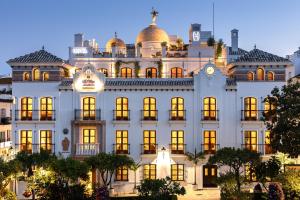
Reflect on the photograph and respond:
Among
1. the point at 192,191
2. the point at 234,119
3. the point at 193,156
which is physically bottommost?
the point at 192,191

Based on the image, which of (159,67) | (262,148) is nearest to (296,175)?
(262,148)

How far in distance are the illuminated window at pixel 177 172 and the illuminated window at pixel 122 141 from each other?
4486 millimetres

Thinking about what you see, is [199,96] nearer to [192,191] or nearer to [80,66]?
[192,191]

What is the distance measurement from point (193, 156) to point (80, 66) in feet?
48.5

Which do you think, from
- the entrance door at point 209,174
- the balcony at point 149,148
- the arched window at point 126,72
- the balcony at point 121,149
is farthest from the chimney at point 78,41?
the entrance door at point 209,174

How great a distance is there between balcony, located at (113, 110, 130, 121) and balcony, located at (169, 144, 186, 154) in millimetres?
4711

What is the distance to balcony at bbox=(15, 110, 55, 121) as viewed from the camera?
45.2m

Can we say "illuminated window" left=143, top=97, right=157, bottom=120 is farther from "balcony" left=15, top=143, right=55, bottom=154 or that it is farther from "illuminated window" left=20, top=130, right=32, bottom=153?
"illuminated window" left=20, top=130, right=32, bottom=153

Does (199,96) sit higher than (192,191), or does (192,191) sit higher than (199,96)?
(199,96)

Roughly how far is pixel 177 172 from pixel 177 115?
514cm

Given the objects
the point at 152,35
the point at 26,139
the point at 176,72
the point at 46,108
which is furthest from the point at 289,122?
the point at 152,35

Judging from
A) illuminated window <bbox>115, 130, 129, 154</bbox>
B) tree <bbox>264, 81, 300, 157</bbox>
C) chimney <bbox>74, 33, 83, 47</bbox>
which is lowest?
illuminated window <bbox>115, 130, 129, 154</bbox>

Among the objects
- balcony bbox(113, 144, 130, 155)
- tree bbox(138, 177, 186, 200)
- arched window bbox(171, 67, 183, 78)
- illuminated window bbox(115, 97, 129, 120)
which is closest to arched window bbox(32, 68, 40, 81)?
illuminated window bbox(115, 97, 129, 120)

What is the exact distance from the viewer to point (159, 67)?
4866 centimetres
